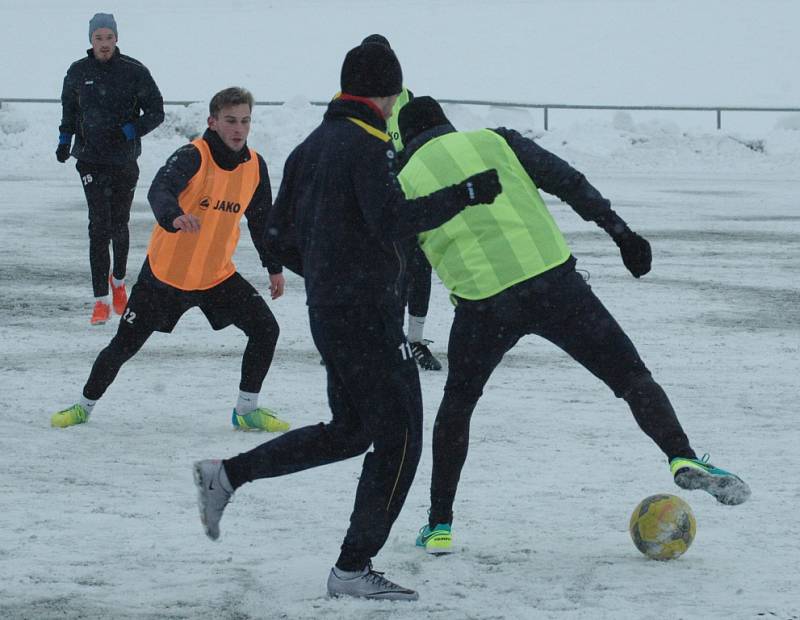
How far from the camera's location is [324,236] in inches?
167

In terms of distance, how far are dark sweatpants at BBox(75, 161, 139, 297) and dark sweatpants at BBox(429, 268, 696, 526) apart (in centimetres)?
553

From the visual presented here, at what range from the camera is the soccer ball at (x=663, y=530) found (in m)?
4.72

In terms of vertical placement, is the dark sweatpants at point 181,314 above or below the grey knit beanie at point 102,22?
below

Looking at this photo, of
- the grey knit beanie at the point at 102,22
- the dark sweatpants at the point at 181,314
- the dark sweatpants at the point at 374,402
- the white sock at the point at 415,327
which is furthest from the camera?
the grey knit beanie at the point at 102,22

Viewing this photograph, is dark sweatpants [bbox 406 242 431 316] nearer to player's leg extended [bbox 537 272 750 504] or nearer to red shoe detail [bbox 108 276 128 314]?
red shoe detail [bbox 108 276 128 314]

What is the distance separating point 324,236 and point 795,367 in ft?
15.9

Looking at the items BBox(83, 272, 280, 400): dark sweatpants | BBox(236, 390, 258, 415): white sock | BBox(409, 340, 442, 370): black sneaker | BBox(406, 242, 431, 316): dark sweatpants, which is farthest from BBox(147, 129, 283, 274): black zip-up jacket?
BBox(409, 340, 442, 370): black sneaker

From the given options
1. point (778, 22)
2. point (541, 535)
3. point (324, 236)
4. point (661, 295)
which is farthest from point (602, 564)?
point (778, 22)

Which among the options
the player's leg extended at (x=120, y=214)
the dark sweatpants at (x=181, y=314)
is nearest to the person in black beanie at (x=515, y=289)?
the dark sweatpants at (x=181, y=314)

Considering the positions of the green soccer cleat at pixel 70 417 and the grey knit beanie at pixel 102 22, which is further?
the grey knit beanie at pixel 102 22

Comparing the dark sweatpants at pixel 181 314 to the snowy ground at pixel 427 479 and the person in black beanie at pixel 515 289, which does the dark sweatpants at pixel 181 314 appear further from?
the person in black beanie at pixel 515 289

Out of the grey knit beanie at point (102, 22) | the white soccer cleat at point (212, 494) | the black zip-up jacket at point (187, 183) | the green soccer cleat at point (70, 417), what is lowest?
the green soccer cleat at point (70, 417)

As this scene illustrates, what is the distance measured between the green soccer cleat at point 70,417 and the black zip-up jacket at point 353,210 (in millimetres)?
2836

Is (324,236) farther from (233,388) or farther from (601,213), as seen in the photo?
(233,388)
